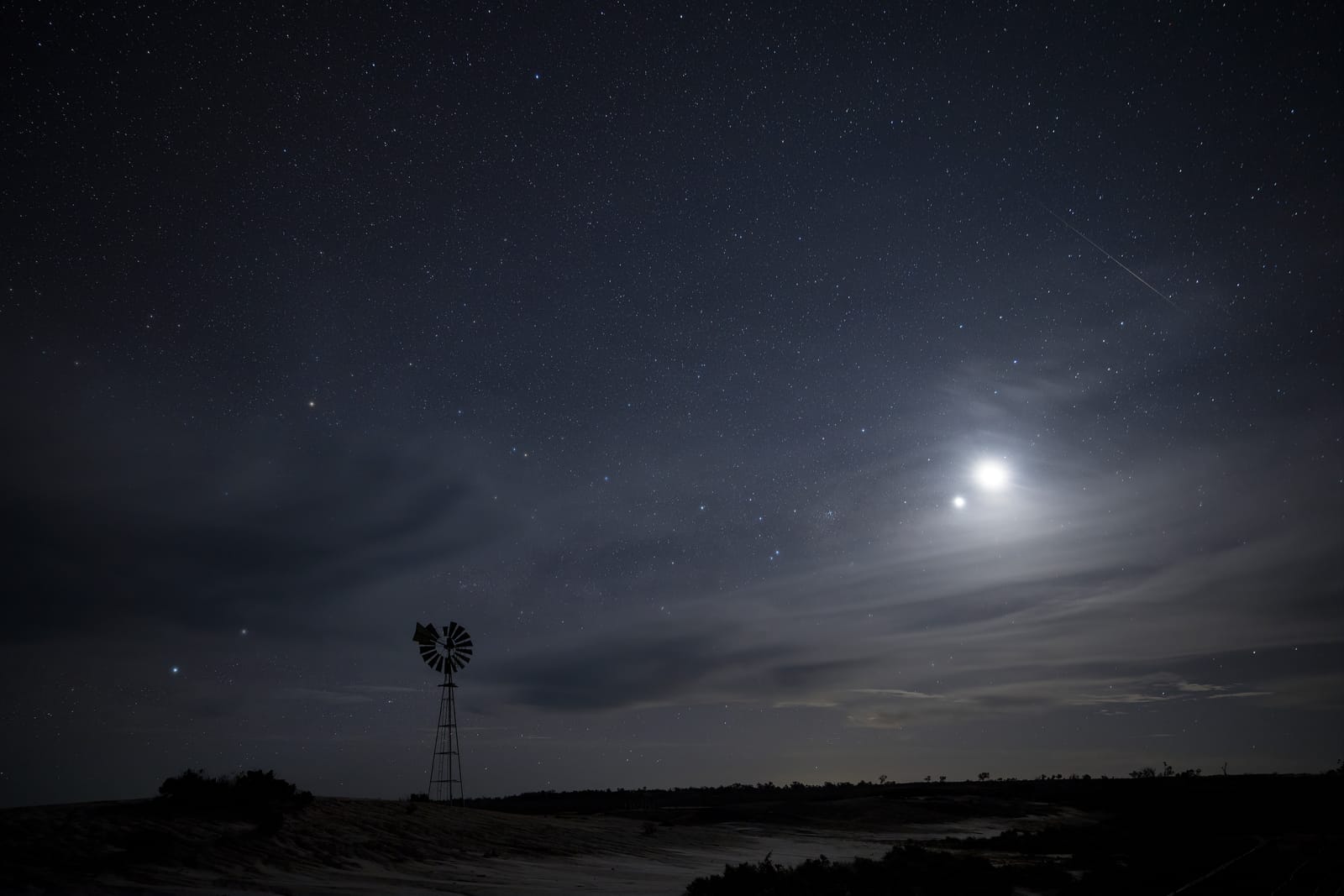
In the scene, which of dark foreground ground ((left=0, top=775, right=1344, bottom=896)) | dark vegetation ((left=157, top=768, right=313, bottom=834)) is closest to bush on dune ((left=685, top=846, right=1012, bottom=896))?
dark foreground ground ((left=0, top=775, right=1344, bottom=896))

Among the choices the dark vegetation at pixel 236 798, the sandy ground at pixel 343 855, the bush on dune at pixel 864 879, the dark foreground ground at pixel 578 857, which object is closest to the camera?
the sandy ground at pixel 343 855

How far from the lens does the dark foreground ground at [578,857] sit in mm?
15500

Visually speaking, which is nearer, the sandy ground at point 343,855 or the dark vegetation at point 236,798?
the sandy ground at point 343,855

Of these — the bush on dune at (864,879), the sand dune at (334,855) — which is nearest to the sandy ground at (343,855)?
the sand dune at (334,855)

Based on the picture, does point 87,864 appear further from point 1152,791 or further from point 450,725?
point 1152,791

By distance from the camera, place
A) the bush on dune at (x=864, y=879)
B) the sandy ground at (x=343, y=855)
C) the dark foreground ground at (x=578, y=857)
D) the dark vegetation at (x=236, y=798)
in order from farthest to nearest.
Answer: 1. the dark vegetation at (x=236, y=798)
2. the bush on dune at (x=864, y=879)
3. the dark foreground ground at (x=578, y=857)
4. the sandy ground at (x=343, y=855)

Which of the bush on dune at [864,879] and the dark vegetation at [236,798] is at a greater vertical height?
the dark vegetation at [236,798]

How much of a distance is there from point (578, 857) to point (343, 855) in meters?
6.97

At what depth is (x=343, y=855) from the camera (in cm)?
1859

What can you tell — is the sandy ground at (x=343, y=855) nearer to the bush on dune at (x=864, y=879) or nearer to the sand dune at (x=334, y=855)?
the sand dune at (x=334, y=855)

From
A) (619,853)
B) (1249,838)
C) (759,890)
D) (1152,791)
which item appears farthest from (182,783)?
(1152,791)

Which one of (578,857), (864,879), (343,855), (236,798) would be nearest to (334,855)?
(343,855)

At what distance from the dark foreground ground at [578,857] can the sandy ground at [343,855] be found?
0.06 m

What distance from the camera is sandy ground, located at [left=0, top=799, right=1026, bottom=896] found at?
48.4 ft
